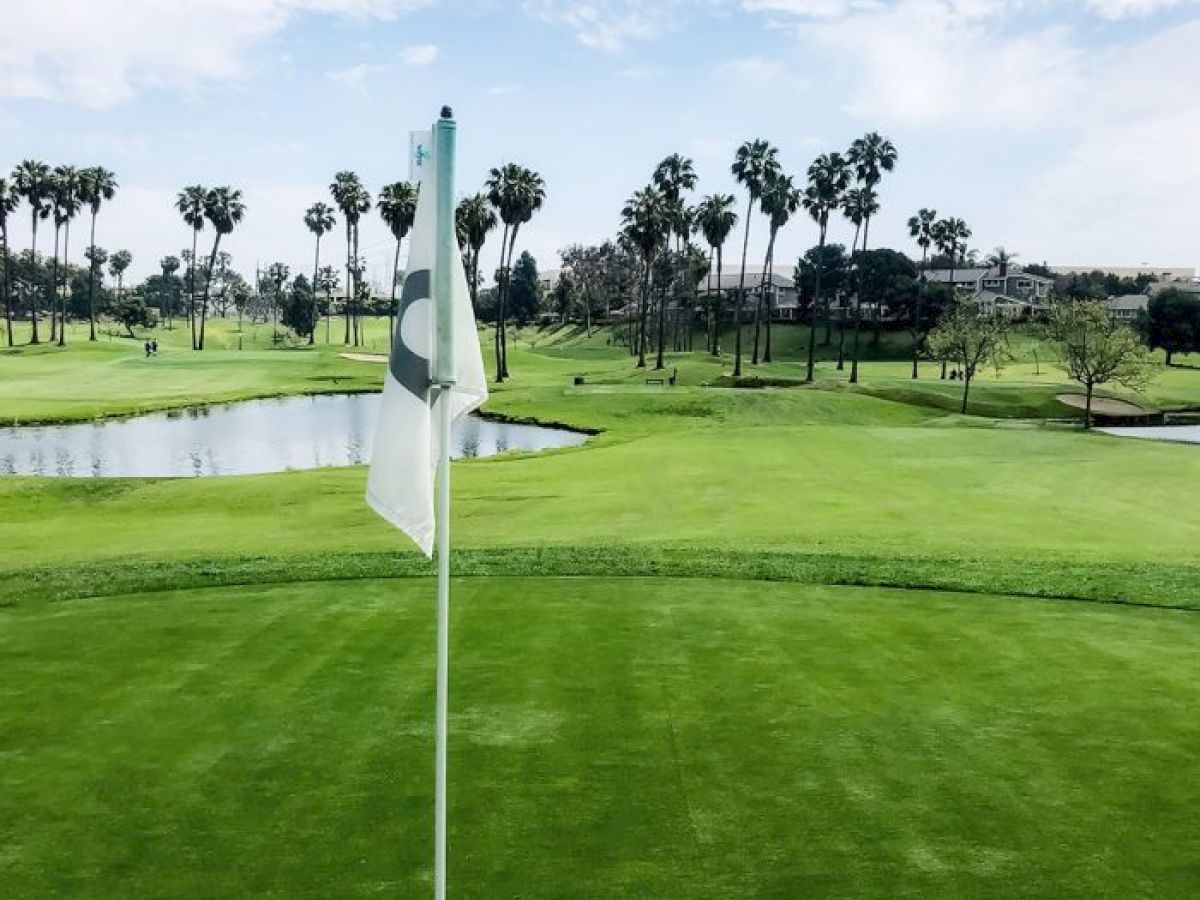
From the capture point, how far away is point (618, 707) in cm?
1091

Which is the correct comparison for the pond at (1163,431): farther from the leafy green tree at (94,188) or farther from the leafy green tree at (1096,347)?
the leafy green tree at (94,188)

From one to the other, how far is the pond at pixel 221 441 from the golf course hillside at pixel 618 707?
2148 cm

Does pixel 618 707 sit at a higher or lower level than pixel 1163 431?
higher

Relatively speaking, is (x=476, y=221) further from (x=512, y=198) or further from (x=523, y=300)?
(x=523, y=300)

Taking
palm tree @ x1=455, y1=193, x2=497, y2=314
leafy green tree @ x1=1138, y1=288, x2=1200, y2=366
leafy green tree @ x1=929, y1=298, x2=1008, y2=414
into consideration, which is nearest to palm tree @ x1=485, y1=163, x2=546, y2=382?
palm tree @ x1=455, y1=193, x2=497, y2=314

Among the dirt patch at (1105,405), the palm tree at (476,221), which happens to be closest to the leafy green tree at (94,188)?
the palm tree at (476,221)

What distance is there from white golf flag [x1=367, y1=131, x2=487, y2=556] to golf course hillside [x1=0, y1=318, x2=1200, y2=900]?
2.95 m

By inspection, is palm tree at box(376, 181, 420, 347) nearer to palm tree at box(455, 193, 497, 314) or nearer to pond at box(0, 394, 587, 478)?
palm tree at box(455, 193, 497, 314)

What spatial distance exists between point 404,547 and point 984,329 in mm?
70314

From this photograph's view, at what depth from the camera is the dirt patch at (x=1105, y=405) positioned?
269 ft

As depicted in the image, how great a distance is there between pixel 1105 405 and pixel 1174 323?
173ft

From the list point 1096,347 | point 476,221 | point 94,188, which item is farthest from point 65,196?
point 1096,347

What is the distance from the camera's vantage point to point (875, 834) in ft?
27.0

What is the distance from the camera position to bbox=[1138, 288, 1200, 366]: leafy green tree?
12675 cm
